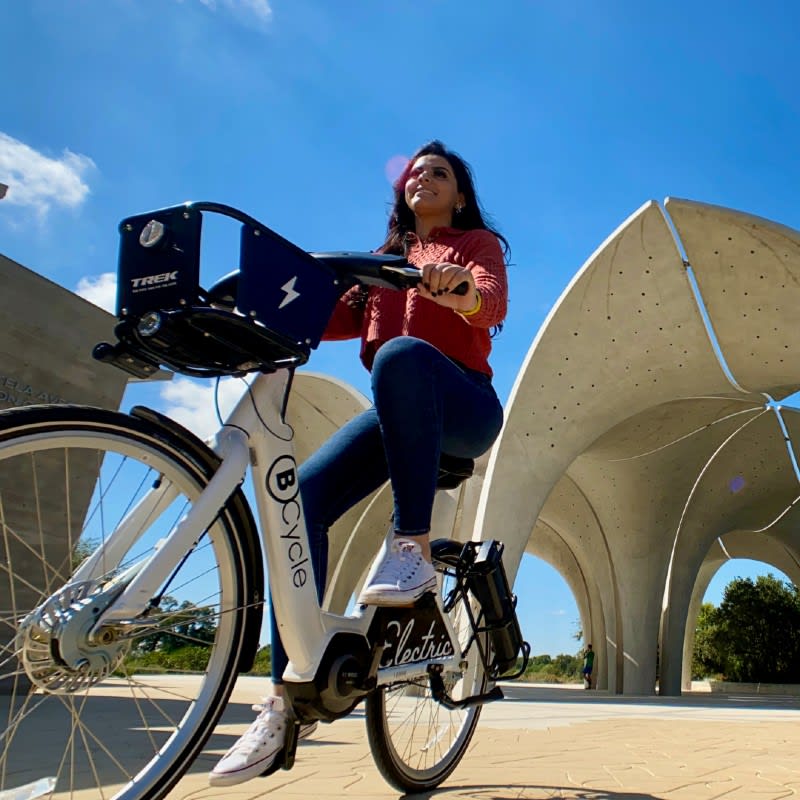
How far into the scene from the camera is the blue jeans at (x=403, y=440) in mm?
2129

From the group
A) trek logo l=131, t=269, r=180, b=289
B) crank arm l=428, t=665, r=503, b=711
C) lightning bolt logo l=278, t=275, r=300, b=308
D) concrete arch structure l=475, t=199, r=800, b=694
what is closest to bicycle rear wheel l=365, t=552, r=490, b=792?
crank arm l=428, t=665, r=503, b=711

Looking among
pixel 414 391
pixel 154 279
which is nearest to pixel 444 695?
pixel 414 391

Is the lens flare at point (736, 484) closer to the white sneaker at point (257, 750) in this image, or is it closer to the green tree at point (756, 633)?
the green tree at point (756, 633)

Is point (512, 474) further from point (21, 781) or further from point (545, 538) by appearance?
point (545, 538)

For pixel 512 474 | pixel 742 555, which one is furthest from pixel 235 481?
pixel 742 555

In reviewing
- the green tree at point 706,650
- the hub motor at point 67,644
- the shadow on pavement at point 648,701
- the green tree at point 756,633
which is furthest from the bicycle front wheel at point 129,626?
the green tree at point 706,650

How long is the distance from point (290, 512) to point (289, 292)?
0.57 m

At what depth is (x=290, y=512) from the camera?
198cm

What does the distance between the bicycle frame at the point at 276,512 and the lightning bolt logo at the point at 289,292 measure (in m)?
0.21

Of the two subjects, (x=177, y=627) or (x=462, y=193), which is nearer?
(x=177, y=627)

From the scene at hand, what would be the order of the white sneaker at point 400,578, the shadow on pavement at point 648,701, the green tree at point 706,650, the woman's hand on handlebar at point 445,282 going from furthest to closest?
the green tree at point 706,650
the shadow on pavement at point 648,701
the white sneaker at point 400,578
the woman's hand on handlebar at point 445,282

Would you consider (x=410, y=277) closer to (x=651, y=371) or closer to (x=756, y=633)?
(x=651, y=371)

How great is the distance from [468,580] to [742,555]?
30521 millimetres

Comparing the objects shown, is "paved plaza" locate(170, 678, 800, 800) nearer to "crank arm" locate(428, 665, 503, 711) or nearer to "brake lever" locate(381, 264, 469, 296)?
"crank arm" locate(428, 665, 503, 711)
